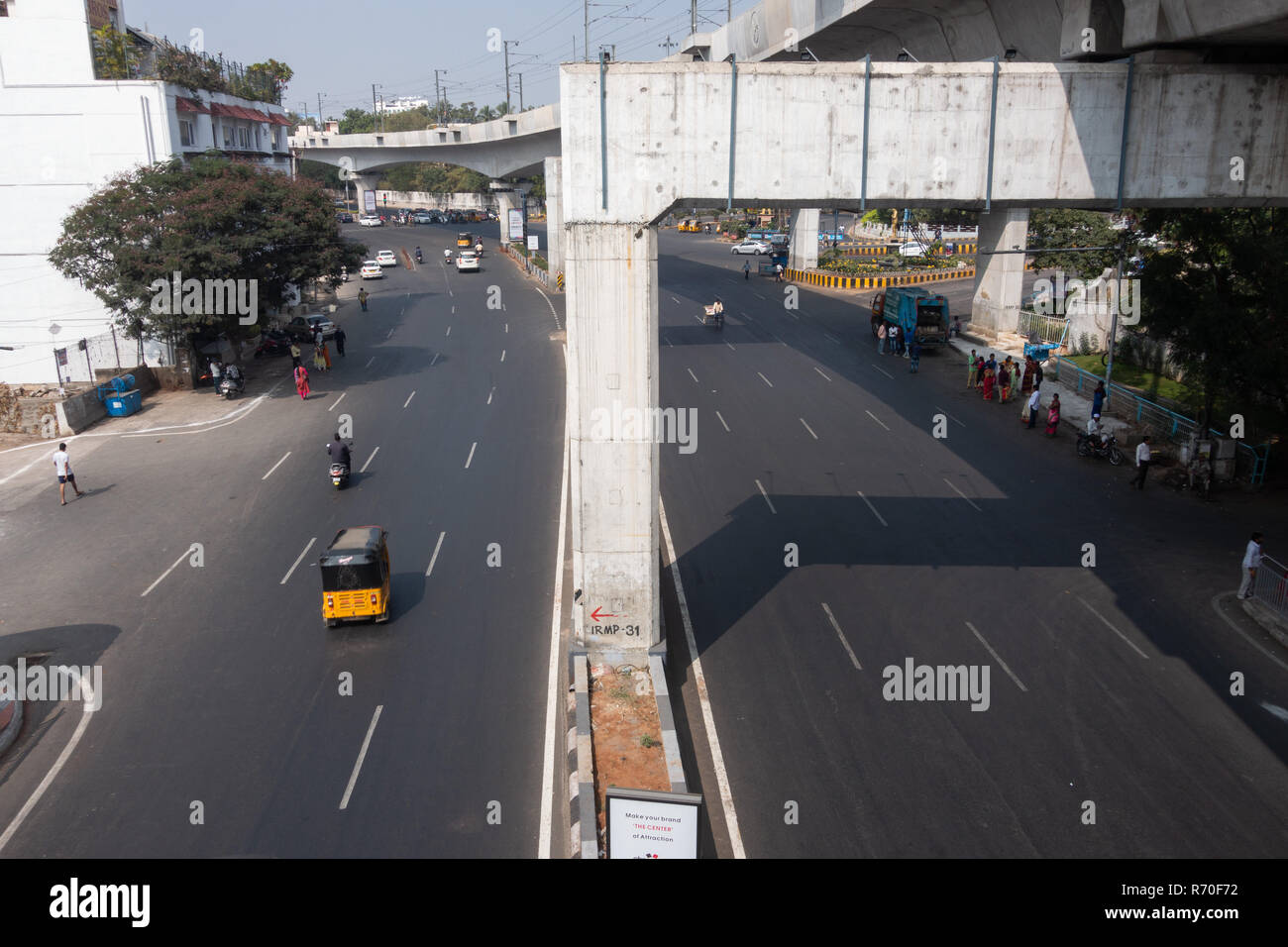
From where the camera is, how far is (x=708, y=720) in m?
15.0

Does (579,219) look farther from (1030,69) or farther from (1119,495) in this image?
(1119,495)

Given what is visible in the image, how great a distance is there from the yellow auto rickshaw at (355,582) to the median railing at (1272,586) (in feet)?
53.9

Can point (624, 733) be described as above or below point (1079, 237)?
below

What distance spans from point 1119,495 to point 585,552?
15.9 m

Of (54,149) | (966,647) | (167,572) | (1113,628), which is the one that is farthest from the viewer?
(54,149)

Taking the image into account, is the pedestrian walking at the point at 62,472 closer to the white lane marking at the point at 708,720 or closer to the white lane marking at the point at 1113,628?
the white lane marking at the point at 708,720

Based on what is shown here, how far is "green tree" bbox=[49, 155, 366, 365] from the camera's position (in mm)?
34312

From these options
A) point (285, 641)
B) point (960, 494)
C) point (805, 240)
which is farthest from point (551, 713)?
point (805, 240)

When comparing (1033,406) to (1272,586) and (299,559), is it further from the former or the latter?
(299,559)

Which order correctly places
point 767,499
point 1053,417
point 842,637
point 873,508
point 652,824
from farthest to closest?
→ 1. point 1053,417
2. point 767,499
3. point 873,508
4. point 842,637
5. point 652,824

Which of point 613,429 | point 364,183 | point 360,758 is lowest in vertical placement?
point 360,758

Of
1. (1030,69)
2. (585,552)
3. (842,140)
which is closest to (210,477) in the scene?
(585,552)

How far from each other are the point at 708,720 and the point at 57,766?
966 centimetres

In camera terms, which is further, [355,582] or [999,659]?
[355,582]
